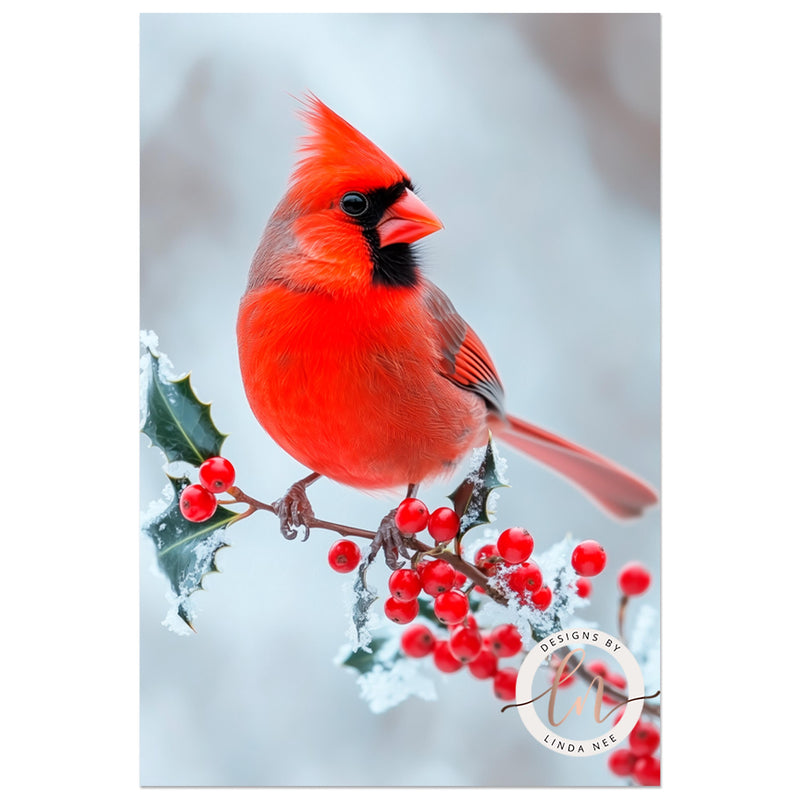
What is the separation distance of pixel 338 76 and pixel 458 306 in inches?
22.9

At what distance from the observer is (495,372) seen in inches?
78.5

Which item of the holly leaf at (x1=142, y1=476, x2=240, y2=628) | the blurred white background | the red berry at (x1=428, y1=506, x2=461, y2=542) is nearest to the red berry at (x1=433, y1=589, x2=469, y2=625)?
the red berry at (x1=428, y1=506, x2=461, y2=542)

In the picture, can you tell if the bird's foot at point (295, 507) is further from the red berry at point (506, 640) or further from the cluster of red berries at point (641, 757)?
the cluster of red berries at point (641, 757)

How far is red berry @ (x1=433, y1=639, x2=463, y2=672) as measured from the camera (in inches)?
78.9

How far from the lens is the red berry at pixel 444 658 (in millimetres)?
2004

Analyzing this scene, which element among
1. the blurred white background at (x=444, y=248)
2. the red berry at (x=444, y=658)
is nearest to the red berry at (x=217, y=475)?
the blurred white background at (x=444, y=248)

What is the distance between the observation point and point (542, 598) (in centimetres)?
190

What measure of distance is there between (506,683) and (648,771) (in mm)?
368

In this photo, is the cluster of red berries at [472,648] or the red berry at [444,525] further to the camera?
the cluster of red berries at [472,648]

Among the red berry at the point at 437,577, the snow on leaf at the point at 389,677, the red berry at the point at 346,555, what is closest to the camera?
the red berry at the point at 437,577

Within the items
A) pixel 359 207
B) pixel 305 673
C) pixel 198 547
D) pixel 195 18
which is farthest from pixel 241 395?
pixel 195 18

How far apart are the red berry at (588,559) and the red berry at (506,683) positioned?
0.93ft

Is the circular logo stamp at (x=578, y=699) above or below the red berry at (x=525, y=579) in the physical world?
below

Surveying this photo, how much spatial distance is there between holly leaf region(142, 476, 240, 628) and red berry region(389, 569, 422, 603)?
1.24 feet
